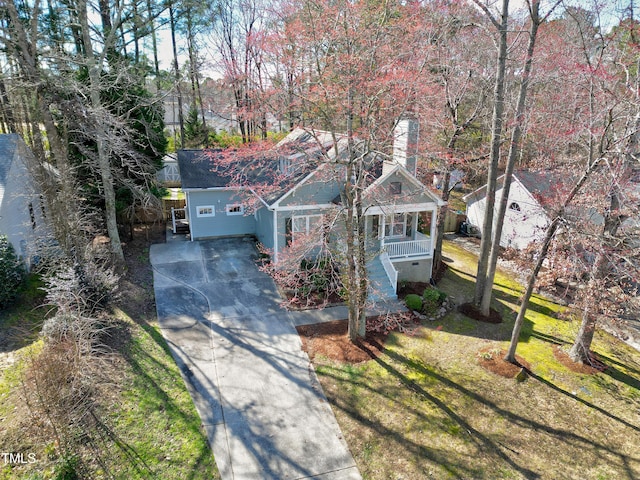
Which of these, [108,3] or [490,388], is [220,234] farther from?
[490,388]

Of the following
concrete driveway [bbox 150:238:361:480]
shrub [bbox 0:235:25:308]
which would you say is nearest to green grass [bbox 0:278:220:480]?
concrete driveway [bbox 150:238:361:480]

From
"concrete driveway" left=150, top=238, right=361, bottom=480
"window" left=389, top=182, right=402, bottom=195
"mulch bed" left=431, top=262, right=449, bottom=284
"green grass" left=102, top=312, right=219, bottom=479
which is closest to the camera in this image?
"green grass" left=102, top=312, right=219, bottom=479

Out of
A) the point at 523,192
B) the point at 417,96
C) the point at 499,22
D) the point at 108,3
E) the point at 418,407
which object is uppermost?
the point at 108,3

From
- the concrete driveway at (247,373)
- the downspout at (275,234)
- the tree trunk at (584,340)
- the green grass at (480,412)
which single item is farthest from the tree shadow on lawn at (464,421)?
the downspout at (275,234)

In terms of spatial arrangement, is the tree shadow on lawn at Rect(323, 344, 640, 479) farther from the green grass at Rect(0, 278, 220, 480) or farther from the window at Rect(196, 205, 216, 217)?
the window at Rect(196, 205, 216, 217)

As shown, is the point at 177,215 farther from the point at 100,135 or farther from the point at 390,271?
the point at 390,271

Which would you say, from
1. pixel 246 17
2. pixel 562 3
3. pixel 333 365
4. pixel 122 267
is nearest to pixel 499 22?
pixel 562 3
